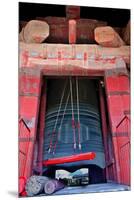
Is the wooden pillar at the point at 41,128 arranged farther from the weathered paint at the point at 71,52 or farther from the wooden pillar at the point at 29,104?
the weathered paint at the point at 71,52

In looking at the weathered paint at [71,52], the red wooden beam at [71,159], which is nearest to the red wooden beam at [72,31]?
the weathered paint at [71,52]

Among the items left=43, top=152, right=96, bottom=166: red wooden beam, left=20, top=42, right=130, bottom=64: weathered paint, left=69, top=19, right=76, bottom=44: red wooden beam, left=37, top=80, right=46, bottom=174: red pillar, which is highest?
left=69, top=19, right=76, bottom=44: red wooden beam

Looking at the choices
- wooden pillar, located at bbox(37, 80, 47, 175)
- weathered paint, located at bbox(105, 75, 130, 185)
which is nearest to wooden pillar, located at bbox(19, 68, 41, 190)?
wooden pillar, located at bbox(37, 80, 47, 175)

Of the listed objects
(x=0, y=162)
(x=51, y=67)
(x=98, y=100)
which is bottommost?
(x=0, y=162)

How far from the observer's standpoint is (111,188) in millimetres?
2471

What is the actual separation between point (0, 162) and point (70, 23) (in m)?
1.04

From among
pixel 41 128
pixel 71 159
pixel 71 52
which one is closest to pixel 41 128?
pixel 41 128

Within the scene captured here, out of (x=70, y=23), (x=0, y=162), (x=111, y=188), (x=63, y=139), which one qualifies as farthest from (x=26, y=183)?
(x=70, y=23)

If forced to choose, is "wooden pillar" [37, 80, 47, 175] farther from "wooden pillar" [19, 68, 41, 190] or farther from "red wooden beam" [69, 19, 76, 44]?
"red wooden beam" [69, 19, 76, 44]

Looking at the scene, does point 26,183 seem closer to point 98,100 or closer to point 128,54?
point 98,100

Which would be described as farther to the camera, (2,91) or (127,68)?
(127,68)

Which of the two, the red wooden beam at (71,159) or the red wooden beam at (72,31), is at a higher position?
the red wooden beam at (72,31)

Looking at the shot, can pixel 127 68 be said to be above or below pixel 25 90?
above

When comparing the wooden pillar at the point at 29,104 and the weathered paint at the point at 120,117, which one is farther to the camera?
the weathered paint at the point at 120,117
